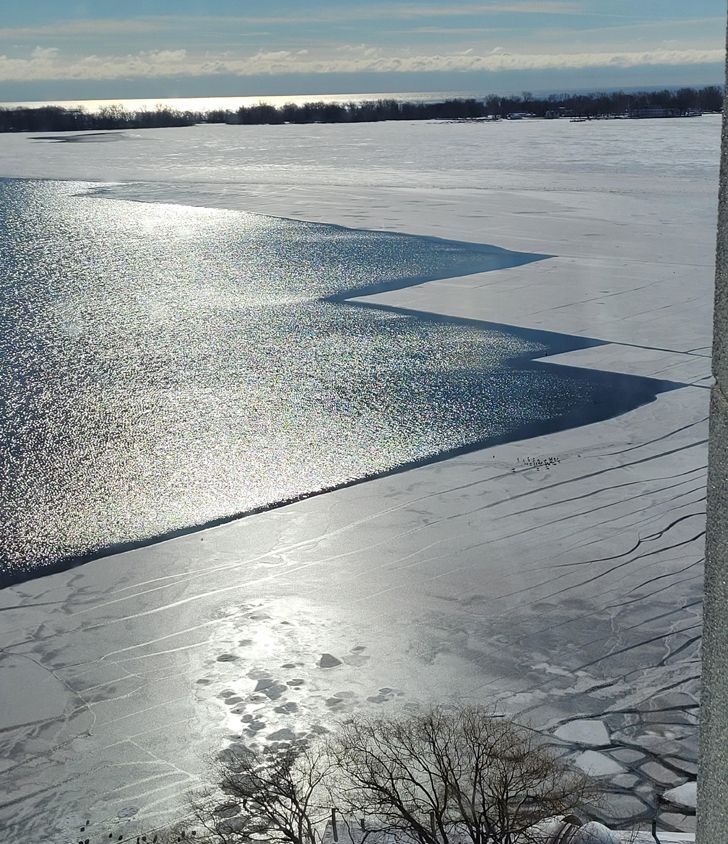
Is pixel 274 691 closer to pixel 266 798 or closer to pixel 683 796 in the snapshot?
pixel 266 798

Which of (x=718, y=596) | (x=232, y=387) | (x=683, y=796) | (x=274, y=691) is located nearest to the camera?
(x=718, y=596)

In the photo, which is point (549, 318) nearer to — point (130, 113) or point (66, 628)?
point (66, 628)

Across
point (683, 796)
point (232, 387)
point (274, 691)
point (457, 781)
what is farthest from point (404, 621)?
point (232, 387)

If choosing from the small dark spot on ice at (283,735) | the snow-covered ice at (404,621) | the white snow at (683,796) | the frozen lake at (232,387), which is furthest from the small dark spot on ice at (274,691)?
the frozen lake at (232,387)

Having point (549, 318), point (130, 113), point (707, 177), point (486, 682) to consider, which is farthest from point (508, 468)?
point (130, 113)

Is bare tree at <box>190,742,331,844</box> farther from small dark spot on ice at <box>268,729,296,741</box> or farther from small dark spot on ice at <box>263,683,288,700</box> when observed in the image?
small dark spot on ice at <box>263,683,288,700</box>

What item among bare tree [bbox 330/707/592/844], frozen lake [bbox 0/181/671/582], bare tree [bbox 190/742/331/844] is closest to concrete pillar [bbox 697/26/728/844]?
bare tree [bbox 330/707/592/844]
